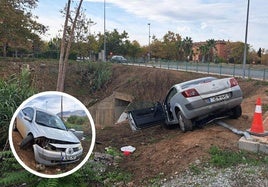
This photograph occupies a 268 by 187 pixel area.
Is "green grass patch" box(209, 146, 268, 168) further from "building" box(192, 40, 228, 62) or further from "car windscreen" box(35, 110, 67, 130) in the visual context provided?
"building" box(192, 40, 228, 62)

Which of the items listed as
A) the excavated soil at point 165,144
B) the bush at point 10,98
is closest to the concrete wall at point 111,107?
the excavated soil at point 165,144

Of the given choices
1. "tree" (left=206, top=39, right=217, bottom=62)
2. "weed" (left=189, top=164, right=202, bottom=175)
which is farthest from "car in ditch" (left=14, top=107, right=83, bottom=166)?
"tree" (left=206, top=39, right=217, bottom=62)

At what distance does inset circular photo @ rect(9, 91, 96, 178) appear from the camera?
3.29 meters

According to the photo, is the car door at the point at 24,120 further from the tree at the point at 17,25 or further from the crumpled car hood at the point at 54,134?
the tree at the point at 17,25

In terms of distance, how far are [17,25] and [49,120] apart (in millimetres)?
29226

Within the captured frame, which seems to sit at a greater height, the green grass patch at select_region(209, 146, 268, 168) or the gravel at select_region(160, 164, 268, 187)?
the green grass patch at select_region(209, 146, 268, 168)

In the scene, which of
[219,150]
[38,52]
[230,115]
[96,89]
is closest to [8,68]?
[96,89]

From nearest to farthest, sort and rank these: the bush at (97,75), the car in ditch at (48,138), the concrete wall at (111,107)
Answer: the car in ditch at (48,138)
the concrete wall at (111,107)
the bush at (97,75)

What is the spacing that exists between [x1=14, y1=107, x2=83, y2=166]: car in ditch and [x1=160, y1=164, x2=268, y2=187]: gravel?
209 centimetres

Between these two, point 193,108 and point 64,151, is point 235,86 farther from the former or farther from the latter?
point 64,151

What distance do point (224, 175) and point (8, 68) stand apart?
1085 inches

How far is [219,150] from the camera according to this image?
581cm

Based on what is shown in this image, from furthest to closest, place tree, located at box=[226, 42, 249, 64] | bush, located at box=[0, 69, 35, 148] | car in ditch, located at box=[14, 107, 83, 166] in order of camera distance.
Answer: tree, located at box=[226, 42, 249, 64], bush, located at box=[0, 69, 35, 148], car in ditch, located at box=[14, 107, 83, 166]

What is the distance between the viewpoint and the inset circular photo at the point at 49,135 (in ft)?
10.8
